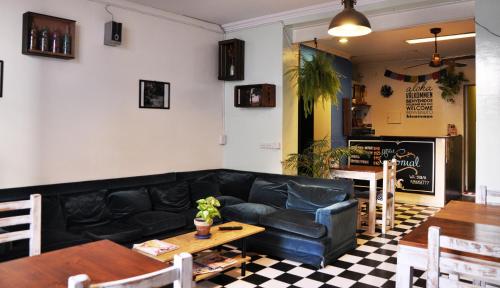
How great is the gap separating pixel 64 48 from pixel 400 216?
17.7 ft

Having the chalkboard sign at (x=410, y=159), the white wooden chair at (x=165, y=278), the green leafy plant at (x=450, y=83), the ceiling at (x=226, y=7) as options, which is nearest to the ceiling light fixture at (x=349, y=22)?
the ceiling at (x=226, y=7)

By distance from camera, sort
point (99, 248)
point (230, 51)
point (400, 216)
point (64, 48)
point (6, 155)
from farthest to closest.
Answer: point (400, 216), point (230, 51), point (64, 48), point (6, 155), point (99, 248)

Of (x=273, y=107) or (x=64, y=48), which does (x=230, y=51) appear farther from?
(x=64, y=48)

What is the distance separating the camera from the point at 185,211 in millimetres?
4680

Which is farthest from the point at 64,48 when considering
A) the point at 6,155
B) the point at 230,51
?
the point at 230,51

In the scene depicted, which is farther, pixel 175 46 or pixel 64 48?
pixel 175 46

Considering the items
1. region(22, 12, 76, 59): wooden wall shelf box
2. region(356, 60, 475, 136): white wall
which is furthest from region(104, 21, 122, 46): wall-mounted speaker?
region(356, 60, 475, 136): white wall

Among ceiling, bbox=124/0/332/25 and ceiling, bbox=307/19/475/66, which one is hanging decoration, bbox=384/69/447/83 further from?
ceiling, bbox=124/0/332/25

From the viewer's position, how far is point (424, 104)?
30.7ft

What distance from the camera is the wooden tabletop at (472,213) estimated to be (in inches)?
104

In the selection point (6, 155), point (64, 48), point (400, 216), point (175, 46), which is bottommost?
point (400, 216)

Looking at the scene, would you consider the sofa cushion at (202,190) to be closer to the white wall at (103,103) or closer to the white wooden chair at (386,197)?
the white wall at (103,103)

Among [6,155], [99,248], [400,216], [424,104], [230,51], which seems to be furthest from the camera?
[424,104]

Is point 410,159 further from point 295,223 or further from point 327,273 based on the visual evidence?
point 327,273
